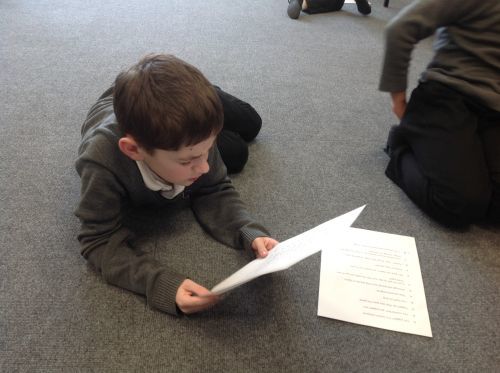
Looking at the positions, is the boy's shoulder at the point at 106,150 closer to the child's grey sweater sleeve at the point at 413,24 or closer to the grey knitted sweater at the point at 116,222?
the grey knitted sweater at the point at 116,222

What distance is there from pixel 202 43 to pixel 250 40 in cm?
24

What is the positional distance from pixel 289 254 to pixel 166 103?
313 mm

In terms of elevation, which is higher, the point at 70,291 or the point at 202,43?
the point at 202,43

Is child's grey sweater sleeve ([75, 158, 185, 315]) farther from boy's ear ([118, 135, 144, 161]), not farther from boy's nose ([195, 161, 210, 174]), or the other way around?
boy's nose ([195, 161, 210, 174])

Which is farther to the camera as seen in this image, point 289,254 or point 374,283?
point 374,283

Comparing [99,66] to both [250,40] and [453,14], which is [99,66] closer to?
[250,40]

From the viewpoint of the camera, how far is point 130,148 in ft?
2.23

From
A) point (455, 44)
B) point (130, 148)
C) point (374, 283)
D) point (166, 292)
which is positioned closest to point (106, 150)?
point (130, 148)

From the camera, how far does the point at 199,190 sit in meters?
0.95

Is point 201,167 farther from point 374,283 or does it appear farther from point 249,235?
point 374,283

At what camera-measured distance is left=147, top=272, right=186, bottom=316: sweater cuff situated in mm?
743

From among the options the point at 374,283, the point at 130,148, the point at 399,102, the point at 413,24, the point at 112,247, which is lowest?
the point at 374,283

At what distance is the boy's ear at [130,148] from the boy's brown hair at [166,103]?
0.06ft

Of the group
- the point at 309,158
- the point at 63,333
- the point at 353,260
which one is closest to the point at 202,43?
the point at 309,158
